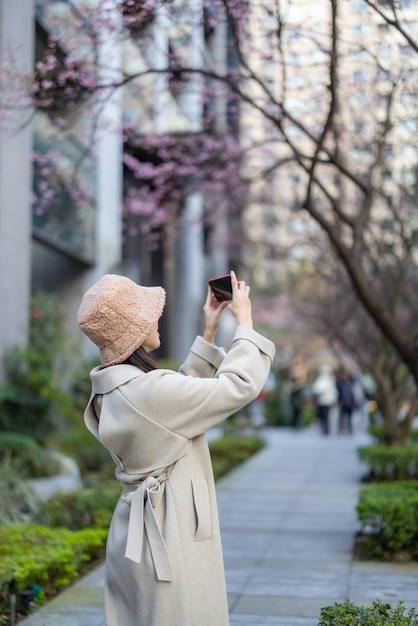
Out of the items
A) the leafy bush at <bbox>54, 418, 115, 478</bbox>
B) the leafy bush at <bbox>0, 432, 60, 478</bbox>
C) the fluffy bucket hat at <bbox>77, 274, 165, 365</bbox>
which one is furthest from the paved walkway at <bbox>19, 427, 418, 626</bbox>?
the fluffy bucket hat at <bbox>77, 274, 165, 365</bbox>

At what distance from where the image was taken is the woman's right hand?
140 inches

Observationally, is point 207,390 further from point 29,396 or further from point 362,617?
point 29,396

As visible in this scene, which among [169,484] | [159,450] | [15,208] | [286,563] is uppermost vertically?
[15,208]

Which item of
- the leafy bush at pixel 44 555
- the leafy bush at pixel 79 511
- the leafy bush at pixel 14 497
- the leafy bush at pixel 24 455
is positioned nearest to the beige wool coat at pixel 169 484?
the leafy bush at pixel 44 555

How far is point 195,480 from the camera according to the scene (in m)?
3.57

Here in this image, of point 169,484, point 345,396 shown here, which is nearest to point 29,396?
point 169,484

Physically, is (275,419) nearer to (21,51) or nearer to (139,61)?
(139,61)

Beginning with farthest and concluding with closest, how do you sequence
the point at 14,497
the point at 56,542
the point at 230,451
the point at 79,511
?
the point at 230,451
the point at 14,497
the point at 79,511
the point at 56,542

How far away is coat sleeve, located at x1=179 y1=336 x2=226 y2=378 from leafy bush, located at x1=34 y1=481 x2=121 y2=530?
4.93 metres

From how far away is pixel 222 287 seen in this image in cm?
375

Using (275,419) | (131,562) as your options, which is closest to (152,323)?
(131,562)

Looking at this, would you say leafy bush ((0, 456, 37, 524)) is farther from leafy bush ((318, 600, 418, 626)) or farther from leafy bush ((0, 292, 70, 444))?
leafy bush ((318, 600, 418, 626))

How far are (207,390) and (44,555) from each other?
142 inches

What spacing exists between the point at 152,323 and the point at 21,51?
960cm
